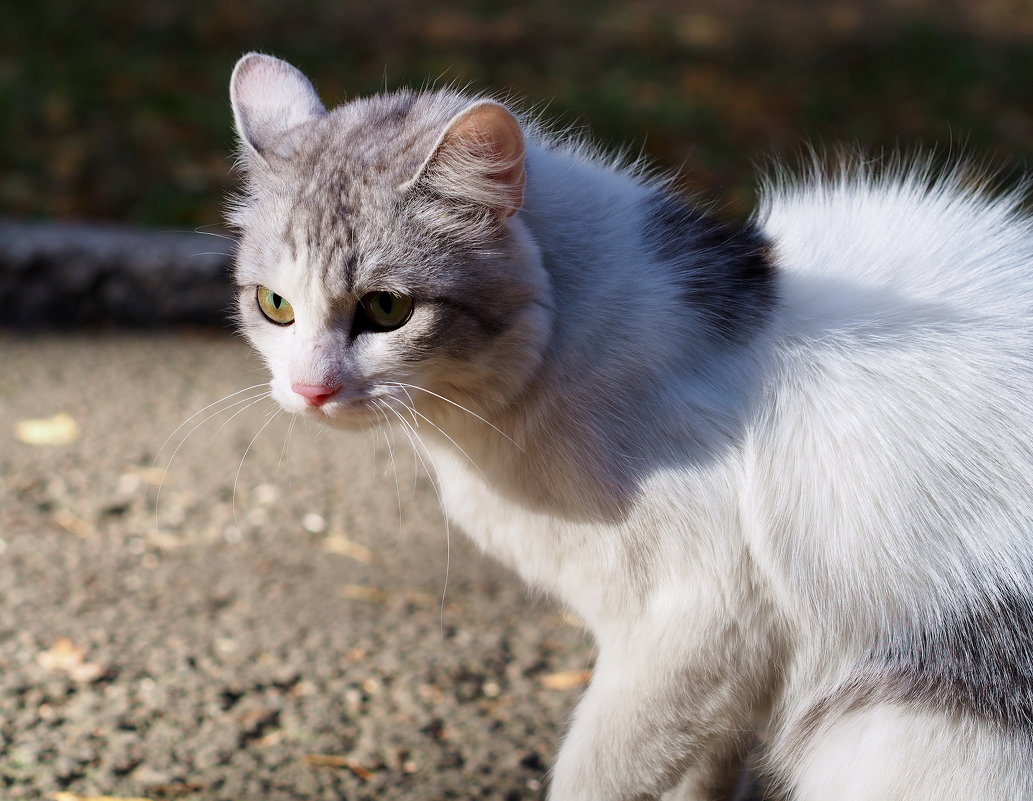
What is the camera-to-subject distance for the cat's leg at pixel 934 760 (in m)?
1.73

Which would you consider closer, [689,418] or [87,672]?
[689,418]

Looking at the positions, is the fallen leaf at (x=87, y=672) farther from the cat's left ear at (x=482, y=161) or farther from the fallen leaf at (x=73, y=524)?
the cat's left ear at (x=482, y=161)

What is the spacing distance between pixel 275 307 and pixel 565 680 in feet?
4.28

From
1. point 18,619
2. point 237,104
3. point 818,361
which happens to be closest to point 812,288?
point 818,361

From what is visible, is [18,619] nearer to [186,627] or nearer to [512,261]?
[186,627]

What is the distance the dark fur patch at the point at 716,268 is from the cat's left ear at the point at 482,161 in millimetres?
313

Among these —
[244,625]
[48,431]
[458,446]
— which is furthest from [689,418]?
[48,431]

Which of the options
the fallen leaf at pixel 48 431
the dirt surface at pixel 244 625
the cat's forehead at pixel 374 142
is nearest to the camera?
the cat's forehead at pixel 374 142

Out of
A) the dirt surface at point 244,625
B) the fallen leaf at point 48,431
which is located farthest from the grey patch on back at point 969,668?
the fallen leaf at point 48,431

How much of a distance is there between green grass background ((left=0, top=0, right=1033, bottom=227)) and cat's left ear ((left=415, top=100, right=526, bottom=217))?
9.98ft

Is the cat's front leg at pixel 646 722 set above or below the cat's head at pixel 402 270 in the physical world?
below

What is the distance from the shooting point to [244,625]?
2842 millimetres

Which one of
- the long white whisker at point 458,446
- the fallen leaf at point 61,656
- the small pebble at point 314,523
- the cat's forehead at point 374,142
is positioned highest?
the cat's forehead at point 374,142

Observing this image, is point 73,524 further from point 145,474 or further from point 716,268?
point 716,268
